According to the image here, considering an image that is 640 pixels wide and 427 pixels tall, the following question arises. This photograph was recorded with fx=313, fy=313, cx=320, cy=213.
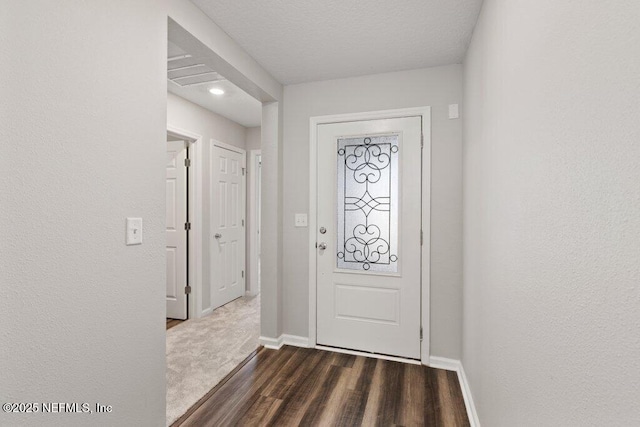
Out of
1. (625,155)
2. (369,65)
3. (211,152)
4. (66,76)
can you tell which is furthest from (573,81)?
(211,152)

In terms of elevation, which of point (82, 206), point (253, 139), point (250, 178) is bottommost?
point (82, 206)

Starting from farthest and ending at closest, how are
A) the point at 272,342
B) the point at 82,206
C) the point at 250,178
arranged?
the point at 250,178 → the point at 272,342 → the point at 82,206

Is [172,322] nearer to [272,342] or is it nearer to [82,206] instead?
[272,342]

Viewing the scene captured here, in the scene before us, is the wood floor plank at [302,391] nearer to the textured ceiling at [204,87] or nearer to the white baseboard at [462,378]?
the white baseboard at [462,378]

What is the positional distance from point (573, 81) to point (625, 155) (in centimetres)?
27

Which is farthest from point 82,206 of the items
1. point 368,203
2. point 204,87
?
point 204,87

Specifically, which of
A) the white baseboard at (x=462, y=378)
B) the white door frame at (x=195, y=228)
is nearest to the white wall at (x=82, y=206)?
the white baseboard at (x=462, y=378)

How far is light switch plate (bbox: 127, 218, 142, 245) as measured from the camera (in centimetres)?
138

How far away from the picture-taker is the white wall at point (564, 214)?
0.55 metres

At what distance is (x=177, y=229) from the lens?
Result: 3.59 meters

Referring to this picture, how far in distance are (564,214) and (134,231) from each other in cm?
156

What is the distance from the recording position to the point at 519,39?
109cm

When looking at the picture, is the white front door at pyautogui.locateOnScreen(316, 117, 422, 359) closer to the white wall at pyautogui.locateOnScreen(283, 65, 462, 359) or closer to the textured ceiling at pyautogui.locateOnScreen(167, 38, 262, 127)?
the white wall at pyautogui.locateOnScreen(283, 65, 462, 359)

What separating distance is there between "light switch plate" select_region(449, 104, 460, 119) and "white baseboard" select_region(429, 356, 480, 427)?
1.89 metres
